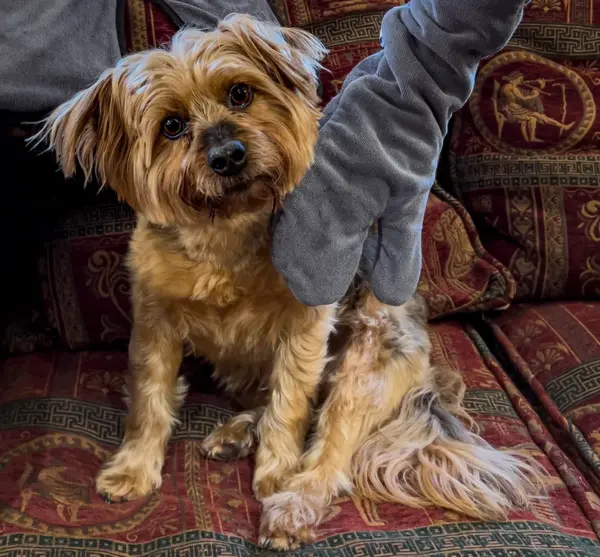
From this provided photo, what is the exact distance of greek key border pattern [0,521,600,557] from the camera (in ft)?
3.84

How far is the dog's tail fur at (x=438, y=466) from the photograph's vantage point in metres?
1.32

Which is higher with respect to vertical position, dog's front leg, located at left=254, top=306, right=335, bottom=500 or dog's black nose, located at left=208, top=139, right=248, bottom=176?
dog's black nose, located at left=208, top=139, right=248, bottom=176

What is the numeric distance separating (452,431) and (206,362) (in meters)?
0.63

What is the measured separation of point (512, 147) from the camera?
1927 millimetres

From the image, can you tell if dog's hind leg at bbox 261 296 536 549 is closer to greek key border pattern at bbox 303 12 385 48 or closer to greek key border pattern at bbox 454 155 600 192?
greek key border pattern at bbox 454 155 600 192

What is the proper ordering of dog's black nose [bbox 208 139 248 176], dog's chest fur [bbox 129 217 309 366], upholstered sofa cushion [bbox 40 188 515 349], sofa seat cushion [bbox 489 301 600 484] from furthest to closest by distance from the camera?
upholstered sofa cushion [bbox 40 188 515 349]
sofa seat cushion [bbox 489 301 600 484]
dog's chest fur [bbox 129 217 309 366]
dog's black nose [bbox 208 139 248 176]

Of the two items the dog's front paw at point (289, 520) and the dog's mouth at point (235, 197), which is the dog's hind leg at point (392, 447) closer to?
the dog's front paw at point (289, 520)

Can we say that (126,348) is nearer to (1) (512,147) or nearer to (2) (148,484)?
(2) (148,484)

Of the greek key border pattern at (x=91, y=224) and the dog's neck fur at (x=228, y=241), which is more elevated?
the dog's neck fur at (x=228, y=241)

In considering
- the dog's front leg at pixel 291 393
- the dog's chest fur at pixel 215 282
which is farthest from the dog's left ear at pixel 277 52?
the dog's front leg at pixel 291 393

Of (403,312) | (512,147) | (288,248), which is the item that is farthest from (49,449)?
(512,147)

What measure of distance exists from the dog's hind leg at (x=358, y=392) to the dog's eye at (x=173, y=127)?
58 cm

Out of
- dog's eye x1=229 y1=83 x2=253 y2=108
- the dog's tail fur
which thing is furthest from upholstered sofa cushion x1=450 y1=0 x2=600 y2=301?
dog's eye x1=229 y1=83 x2=253 y2=108

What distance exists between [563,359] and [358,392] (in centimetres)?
62
